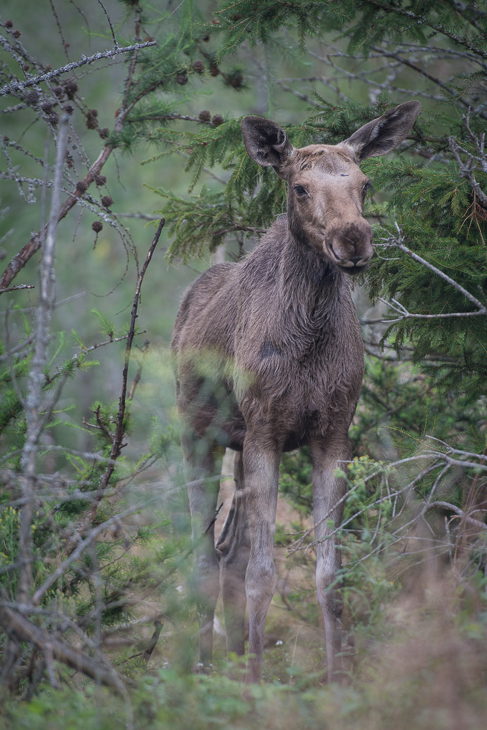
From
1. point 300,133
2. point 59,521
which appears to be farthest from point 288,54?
point 59,521

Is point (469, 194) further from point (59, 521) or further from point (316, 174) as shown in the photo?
point (59, 521)

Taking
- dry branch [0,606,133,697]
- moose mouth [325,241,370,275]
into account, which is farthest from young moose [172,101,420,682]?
dry branch [0,606,133,697]

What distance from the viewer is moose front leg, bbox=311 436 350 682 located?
4.14 m

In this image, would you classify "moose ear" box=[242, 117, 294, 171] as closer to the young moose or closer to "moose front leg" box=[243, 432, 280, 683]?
the young moose

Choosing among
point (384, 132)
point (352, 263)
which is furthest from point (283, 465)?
point (384, 132)

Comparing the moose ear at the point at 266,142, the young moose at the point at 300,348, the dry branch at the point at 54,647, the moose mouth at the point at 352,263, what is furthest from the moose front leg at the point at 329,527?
the moose ear at the point at 266,142

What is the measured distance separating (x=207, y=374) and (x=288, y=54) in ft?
12.2

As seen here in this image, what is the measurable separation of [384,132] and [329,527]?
3189 millimetres

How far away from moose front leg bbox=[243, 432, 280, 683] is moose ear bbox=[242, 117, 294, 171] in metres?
2.24

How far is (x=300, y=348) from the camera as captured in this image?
4.45 metres

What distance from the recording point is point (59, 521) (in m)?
4.26

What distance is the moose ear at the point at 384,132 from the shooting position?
4629mm

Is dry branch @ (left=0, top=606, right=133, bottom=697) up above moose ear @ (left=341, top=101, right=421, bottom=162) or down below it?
below

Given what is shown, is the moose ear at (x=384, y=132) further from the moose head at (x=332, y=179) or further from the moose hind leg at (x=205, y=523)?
the moose hind leg at (x=205, y=523)
